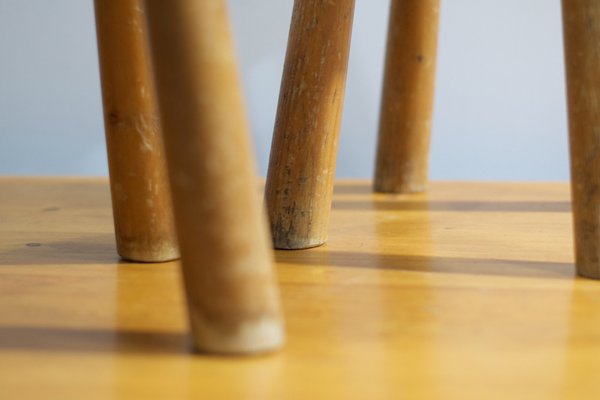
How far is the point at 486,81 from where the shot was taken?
1.50 metres

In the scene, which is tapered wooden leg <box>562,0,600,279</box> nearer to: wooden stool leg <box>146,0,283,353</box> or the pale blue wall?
wooden stool leg <box>146,0,283,353</box>

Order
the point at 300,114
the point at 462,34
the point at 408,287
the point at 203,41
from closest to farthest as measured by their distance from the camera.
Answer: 1. the point at 203,41
2. the point at 408,287
3. the point at 300,114
4. the point at 462,34

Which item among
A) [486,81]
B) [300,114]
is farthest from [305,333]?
[486,81]

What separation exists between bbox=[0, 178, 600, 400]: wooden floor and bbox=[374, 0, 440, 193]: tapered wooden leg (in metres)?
0.18

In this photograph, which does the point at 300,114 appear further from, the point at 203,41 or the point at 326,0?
Answer: the point at 203,41

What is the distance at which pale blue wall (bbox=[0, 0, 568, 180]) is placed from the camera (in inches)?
58.4

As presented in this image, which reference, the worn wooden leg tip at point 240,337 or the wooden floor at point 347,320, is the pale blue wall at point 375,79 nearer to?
the wooden floor at point 347,320

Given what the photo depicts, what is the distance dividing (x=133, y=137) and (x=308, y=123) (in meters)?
0.12

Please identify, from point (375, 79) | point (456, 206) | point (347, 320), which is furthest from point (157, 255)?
point (375, 79)

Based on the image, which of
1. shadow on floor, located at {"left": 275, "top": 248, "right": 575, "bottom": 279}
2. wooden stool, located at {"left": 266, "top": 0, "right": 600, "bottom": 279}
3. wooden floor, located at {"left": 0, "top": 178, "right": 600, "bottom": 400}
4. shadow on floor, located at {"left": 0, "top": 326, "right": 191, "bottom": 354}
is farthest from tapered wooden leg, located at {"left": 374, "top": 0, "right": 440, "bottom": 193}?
shadow on floor, located at {"left": 0, "top": 326, "right": 191, "bottom": 354}

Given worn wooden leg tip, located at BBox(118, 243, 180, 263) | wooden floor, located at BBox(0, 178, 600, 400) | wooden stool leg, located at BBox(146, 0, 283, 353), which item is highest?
wooden stool leg, located at BBox(146, 0, 283, 353)

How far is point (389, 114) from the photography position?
908 millimetres

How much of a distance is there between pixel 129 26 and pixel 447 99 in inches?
40.7

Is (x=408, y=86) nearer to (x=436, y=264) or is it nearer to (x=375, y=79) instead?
(x=436, y=264)
